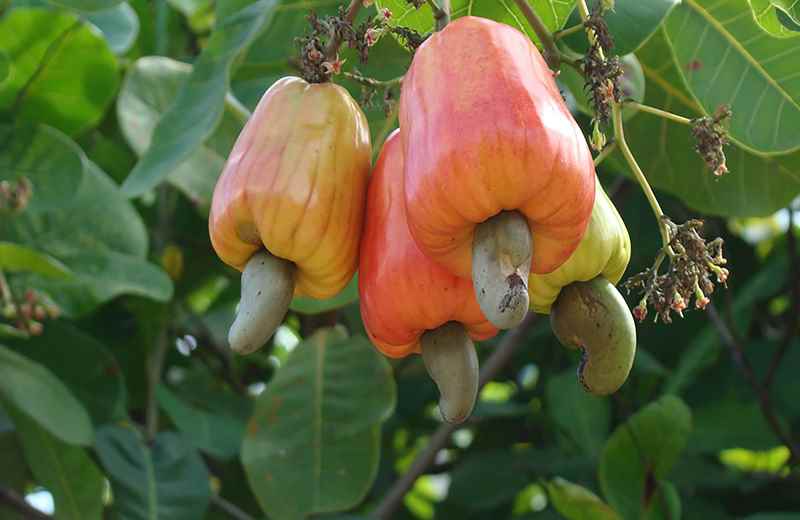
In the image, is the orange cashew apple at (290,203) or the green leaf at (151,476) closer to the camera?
the orange cashew apple at (290,203)

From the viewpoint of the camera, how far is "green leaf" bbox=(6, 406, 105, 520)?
2.02m

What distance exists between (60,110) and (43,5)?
0.62 feet

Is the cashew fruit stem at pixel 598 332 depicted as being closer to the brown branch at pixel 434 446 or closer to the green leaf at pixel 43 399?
the brown branch at pixel 434 446

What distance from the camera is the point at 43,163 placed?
2035 millimetres

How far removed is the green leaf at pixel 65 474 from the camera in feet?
6.63

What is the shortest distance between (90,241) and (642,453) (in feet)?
3.36

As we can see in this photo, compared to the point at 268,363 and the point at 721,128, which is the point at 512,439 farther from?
the point at 721,128

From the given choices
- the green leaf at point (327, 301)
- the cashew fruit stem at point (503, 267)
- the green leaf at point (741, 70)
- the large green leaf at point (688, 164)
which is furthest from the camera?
the large green leaf at point (688, 164)

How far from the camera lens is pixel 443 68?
106 centimetres

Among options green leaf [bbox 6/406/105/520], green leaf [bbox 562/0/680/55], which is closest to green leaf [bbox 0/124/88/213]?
green leaf [bbox 6/406/105/520]

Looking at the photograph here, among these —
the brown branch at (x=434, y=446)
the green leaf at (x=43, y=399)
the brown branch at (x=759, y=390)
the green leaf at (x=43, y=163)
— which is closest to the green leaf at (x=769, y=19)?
the brown branch at (x=759, y=390)

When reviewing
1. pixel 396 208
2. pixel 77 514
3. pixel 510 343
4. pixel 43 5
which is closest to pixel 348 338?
pixel 510 343

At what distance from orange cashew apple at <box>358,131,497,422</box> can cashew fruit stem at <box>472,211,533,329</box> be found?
11cm

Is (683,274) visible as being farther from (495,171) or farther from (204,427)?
(204,427)
